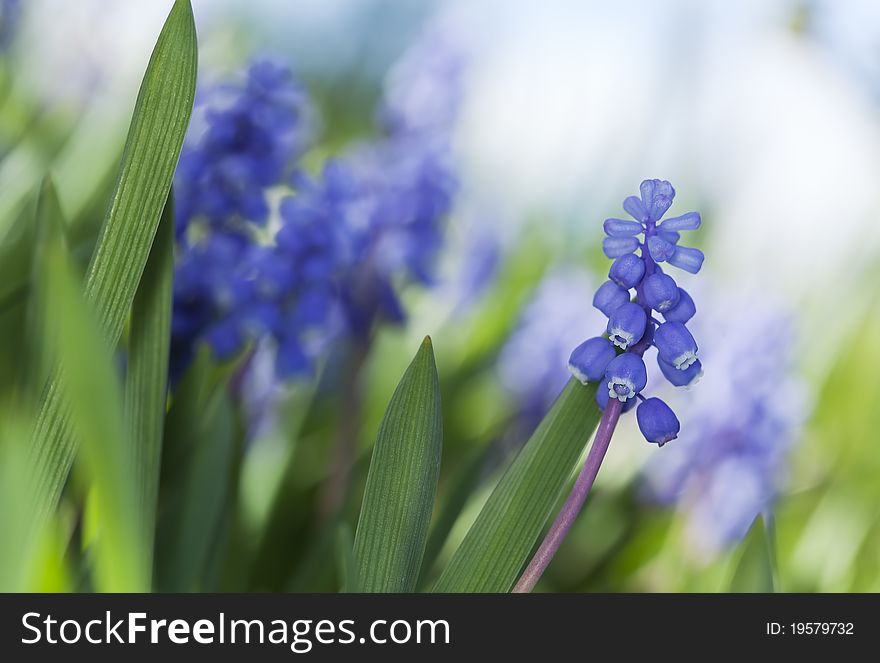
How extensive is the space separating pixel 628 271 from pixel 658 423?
14 centimetres

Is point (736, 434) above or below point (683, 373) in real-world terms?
above

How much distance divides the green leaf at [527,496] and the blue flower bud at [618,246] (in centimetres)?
13

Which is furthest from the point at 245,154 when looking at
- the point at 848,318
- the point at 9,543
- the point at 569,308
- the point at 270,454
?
the point at 848,318

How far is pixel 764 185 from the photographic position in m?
3.56

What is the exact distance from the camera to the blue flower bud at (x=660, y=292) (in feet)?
2.30

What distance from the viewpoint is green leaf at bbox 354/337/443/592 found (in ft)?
2.44

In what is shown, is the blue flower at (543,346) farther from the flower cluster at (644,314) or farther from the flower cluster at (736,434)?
the flower cluster at (644,314)

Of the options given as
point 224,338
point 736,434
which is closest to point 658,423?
point 224,338

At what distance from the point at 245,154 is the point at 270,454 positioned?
26.2 inches

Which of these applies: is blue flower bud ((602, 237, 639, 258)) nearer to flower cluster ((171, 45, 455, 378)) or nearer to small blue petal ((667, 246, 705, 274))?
small blue petal ((667, 246, 705, 274))

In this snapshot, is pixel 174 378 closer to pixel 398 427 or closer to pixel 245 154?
pixel 245 154

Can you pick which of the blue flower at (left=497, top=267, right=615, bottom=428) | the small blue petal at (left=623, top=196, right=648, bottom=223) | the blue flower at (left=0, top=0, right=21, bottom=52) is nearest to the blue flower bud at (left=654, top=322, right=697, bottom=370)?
the small blue petal at (left=623, top=196, right=648, bottom=223)

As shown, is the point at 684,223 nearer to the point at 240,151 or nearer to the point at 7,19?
the point at 240,151

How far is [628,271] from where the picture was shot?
0.71m
